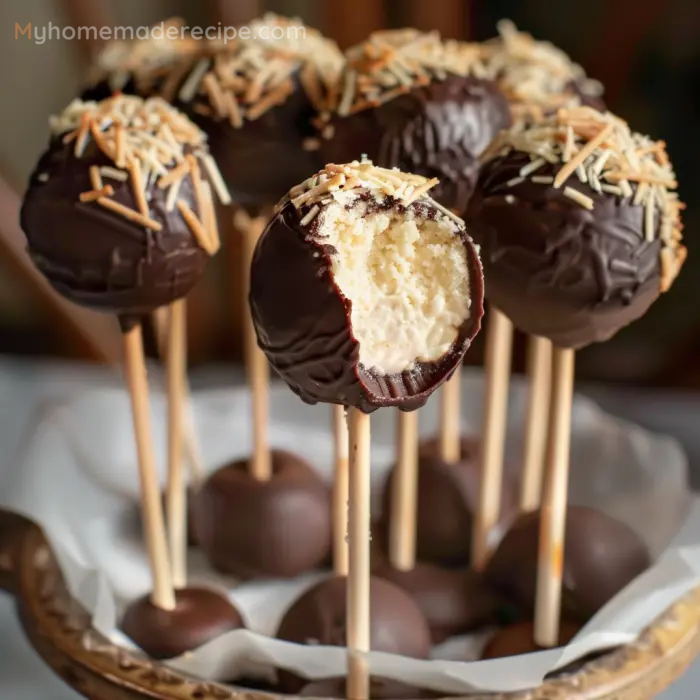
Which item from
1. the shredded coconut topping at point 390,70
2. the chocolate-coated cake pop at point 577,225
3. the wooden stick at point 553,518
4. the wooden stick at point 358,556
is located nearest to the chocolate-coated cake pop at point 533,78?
the shredded coconut topping at point 390,70

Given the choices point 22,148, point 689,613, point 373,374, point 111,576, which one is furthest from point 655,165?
point 22,148

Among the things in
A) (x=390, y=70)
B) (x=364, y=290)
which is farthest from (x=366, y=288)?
(x=390, y=70)

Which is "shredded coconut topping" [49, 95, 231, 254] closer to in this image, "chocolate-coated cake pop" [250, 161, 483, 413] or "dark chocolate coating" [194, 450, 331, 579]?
"chocolate-coated cake pop" [250, 161, 483, 413]

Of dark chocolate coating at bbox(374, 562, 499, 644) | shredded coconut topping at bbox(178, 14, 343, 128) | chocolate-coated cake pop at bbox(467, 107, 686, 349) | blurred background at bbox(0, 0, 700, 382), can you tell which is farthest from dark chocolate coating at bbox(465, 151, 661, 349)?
blurred background at bbox(0, 0, 700, 382)

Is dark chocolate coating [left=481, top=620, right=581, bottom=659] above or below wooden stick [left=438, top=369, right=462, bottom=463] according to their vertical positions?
below

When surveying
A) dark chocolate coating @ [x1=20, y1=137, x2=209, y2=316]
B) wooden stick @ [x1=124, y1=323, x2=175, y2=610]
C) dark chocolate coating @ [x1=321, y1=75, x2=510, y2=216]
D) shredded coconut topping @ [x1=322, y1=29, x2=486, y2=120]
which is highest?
shredded coconut topping @ [x1=322, y1=29, x2=486, y2=120]

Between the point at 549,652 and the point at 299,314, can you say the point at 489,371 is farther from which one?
the point at 299,314
